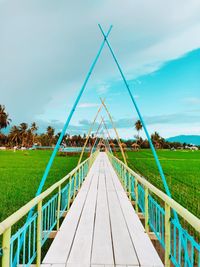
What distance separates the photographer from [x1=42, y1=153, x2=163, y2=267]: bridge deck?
3.19 meters

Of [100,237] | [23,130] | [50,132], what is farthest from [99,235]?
[50,132]

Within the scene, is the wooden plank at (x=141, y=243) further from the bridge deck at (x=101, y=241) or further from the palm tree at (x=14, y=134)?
the palm tree at (x=14, y=134)

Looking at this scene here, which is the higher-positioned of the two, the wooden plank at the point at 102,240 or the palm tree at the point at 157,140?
the palm tree at the point at 157,140

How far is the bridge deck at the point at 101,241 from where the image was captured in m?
3.19

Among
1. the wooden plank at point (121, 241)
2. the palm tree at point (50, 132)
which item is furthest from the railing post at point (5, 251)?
the palm tree at point (50, 132)

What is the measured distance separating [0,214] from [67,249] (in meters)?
4.28

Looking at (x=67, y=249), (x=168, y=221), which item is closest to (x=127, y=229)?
(x=67, y=249)

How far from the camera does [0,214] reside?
7105 mm

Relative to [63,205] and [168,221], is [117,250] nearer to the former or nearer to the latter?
[168,221]

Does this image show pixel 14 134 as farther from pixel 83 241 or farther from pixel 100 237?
pixel 83 241

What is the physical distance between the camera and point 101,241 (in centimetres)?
383

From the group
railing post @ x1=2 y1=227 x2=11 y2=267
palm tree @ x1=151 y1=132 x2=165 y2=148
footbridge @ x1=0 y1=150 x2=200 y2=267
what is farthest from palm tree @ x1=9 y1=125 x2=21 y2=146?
railing post @ x1=2 y1=227 x2=11 y2=267

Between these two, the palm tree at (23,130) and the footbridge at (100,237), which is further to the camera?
the palm tree at (23,130)

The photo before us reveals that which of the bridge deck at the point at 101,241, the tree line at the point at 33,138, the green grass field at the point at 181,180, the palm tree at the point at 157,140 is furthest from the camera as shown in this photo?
the palm tree at the point at 157,140
